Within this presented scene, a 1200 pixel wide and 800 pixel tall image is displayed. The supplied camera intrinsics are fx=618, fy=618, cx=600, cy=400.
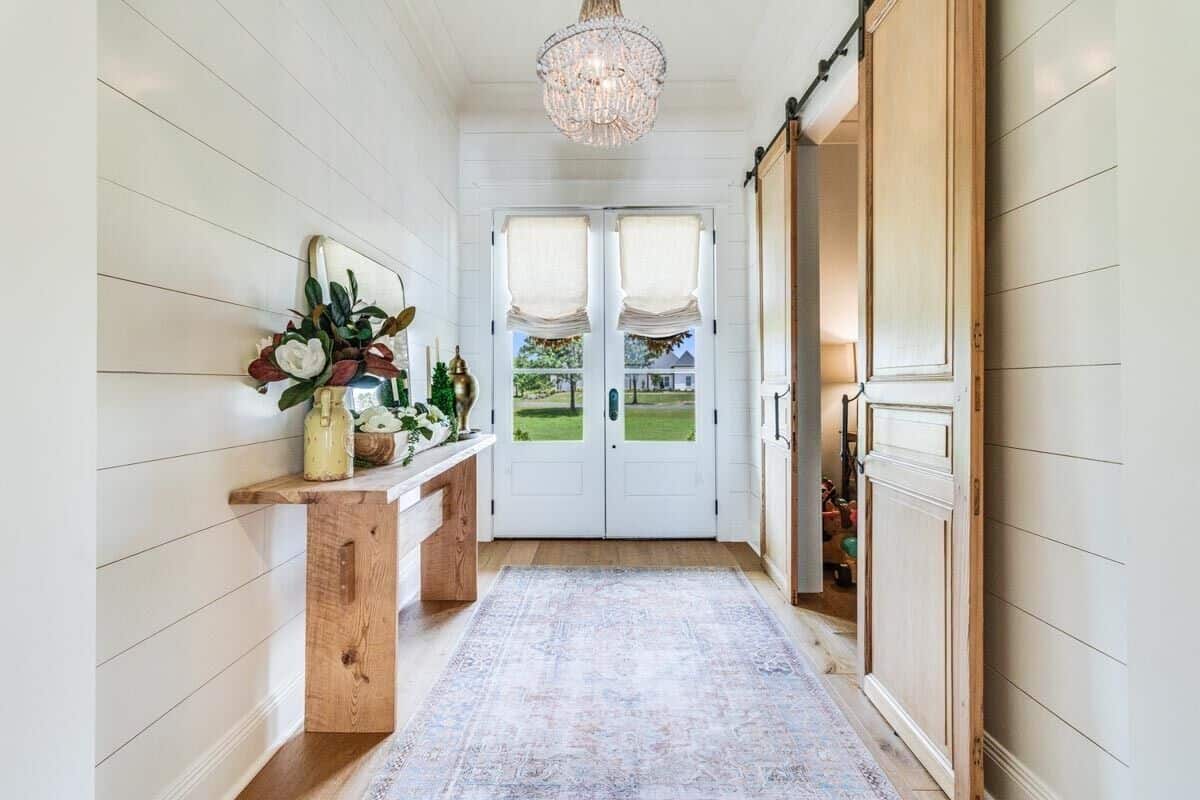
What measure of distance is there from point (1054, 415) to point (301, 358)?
1.96 metres

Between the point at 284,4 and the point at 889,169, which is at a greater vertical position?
the point at 284,4

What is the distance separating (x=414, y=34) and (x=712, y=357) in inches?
107

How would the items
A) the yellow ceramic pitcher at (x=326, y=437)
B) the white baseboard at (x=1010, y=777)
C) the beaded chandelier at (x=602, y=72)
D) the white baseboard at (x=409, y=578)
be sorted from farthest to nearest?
1. the white baseboard at (x=409, y=578)
2. the beaded chandelier at (x=602, y=72)
3. the yellow ceramic pitcher at (x=326, y=437)
4. the white baseboard at (x=1010, y=777)

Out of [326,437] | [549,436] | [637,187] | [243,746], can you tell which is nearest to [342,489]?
[326,437]

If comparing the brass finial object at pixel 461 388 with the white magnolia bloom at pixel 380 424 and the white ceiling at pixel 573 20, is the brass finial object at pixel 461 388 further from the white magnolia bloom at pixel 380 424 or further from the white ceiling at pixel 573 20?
the white ceiling at pixel 573 20

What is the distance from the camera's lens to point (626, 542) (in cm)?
446

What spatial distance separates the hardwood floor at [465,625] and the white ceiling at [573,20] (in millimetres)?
3188

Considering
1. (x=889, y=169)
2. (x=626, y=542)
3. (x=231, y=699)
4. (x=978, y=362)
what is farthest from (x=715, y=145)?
(x=231, y=699)

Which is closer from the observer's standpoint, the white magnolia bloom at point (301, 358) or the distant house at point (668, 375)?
the white magnolia bloom at point (301, 358)

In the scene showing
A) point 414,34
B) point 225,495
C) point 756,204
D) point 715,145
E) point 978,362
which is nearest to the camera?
point 978,362

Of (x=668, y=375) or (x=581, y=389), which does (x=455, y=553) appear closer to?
(x=581, y=389)

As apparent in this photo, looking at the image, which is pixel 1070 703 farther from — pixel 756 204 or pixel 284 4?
pixel 756 204

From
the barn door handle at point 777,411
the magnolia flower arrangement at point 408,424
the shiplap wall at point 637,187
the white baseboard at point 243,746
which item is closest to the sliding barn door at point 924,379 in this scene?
the barn door handle at point 777,411

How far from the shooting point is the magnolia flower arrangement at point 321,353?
180 centimetres
